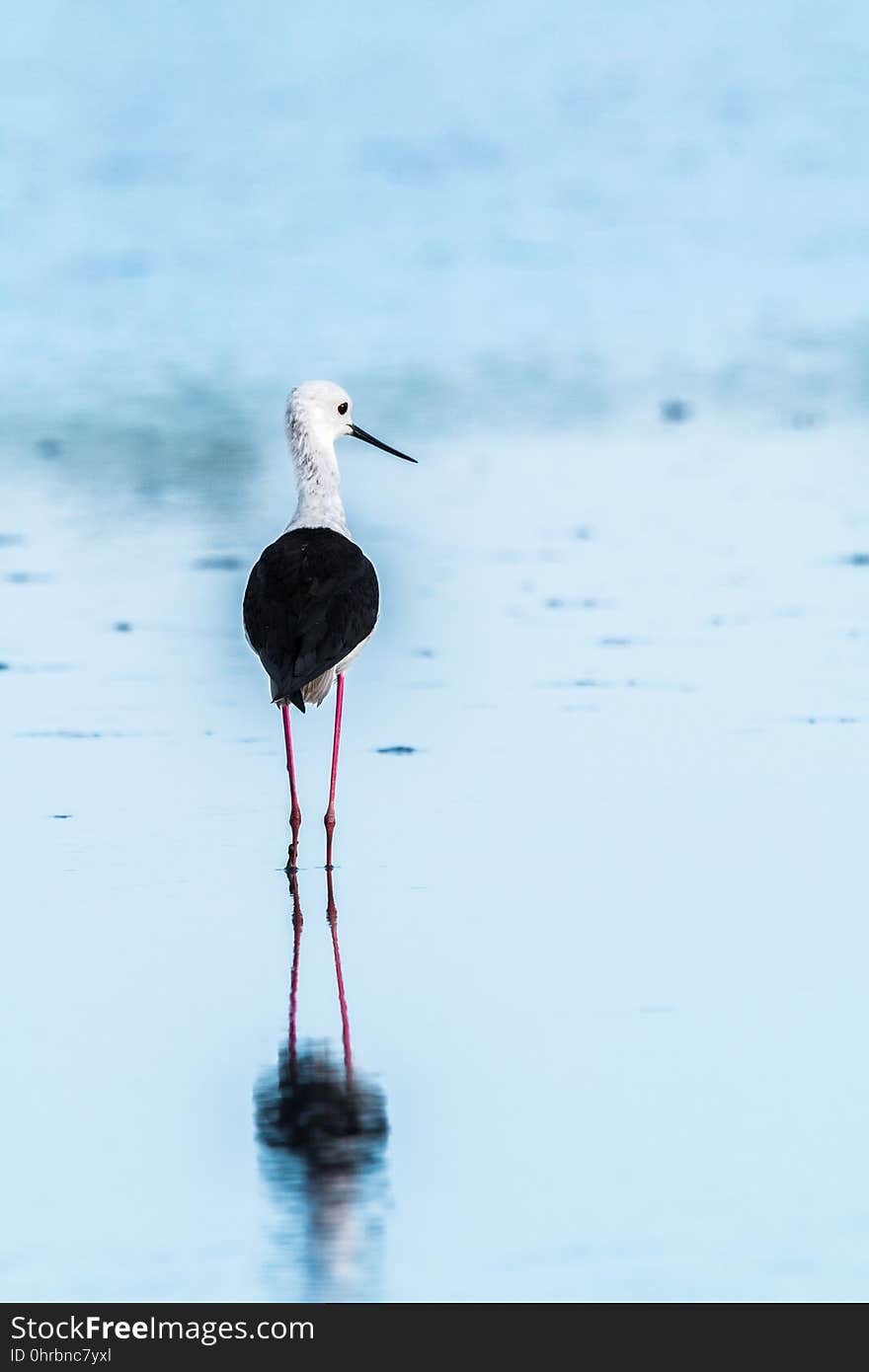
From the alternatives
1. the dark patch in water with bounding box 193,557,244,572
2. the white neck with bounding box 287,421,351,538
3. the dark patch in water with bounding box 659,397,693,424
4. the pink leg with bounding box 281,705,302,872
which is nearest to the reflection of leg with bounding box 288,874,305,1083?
the pink leg with bounding box 281,705,302,872

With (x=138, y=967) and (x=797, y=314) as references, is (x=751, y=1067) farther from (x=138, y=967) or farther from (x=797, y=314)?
(x=797, y=314)

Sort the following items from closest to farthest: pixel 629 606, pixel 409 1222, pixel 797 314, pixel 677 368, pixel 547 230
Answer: pixel 409 1222
pixel 629 606
pixel 677 368
pixel 797 314
pixel 547 230

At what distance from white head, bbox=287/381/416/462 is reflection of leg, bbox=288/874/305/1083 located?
2.00m

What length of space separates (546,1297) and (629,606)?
19.8 feet

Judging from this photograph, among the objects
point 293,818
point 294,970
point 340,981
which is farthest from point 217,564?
point 340,981

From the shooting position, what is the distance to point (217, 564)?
10641 millimetres

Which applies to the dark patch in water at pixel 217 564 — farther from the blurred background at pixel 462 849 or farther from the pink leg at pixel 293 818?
the pink leg at pixel 293 818

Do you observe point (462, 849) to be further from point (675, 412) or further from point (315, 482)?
point (675, 412)

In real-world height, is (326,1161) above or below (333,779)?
above

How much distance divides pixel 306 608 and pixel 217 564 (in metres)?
3.88

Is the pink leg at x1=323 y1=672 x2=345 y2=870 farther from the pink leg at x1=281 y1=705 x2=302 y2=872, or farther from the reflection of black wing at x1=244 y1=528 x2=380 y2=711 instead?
the reflection of black wing at x1=244 y1=528 x2=380 y2=711

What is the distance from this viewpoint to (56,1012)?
16.5 ft
